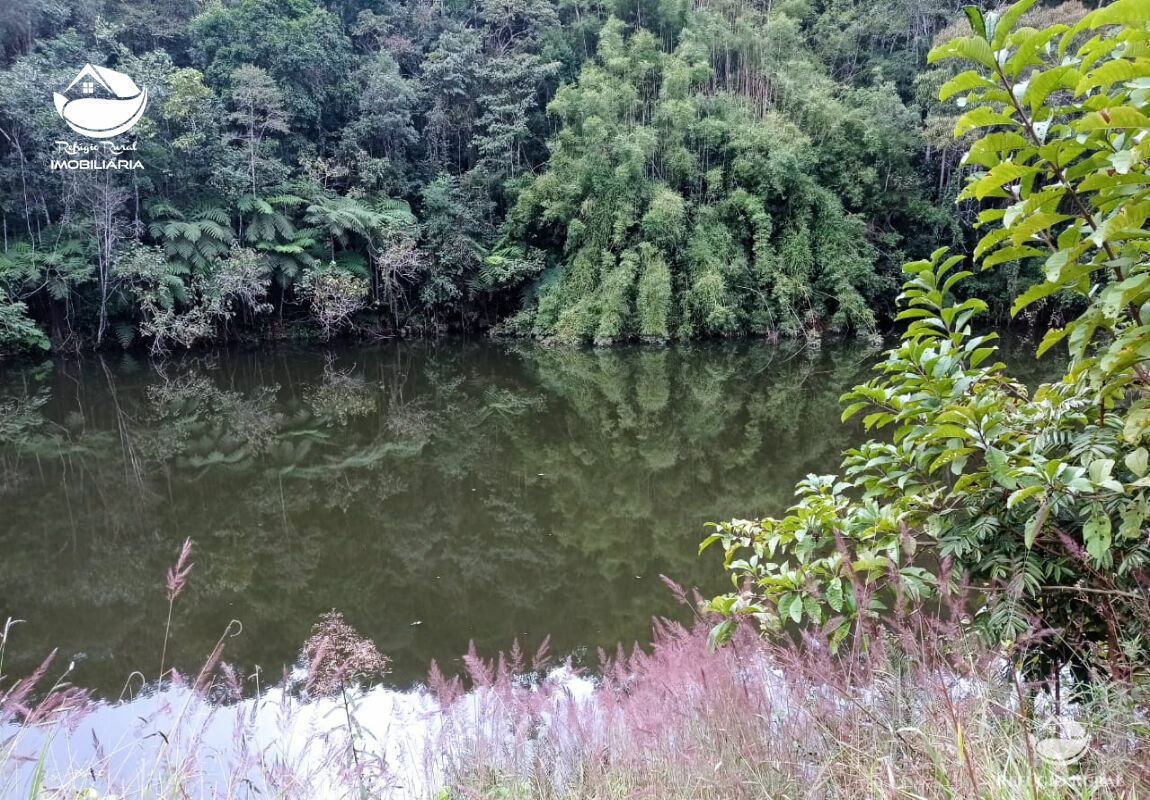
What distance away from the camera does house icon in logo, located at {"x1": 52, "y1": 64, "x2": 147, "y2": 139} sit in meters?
12.5

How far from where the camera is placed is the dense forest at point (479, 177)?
1321 centimetres

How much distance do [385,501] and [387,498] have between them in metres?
0.07

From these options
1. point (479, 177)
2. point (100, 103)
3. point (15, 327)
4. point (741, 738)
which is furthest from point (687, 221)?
point (741, 738)

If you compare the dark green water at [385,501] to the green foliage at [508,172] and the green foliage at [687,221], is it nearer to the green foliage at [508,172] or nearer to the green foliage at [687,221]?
the green foliage at [687,221]

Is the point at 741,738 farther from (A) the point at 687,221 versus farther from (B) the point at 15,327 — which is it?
(B) the point at 15,327

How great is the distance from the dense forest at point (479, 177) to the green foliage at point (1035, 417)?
12.8 meters

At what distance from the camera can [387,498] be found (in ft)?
19.7

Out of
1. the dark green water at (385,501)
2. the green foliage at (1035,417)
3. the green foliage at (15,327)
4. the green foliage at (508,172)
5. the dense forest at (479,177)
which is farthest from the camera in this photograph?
the green foliage at (508,172)

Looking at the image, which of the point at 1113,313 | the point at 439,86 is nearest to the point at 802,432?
the point at 1113,313

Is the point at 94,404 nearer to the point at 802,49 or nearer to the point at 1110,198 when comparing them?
the point at 1110,198

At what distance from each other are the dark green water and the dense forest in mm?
3349

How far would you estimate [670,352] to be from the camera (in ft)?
45.0

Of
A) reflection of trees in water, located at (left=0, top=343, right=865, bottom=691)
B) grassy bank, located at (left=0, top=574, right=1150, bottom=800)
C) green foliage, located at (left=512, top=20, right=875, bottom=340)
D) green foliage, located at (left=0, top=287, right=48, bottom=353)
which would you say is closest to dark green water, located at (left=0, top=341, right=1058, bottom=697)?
reflection of trees in water, located at (left=0, top=343, right=865, bottom=691)

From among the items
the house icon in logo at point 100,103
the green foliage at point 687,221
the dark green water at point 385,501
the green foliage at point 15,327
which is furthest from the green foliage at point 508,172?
the dark green water at point 385,501
